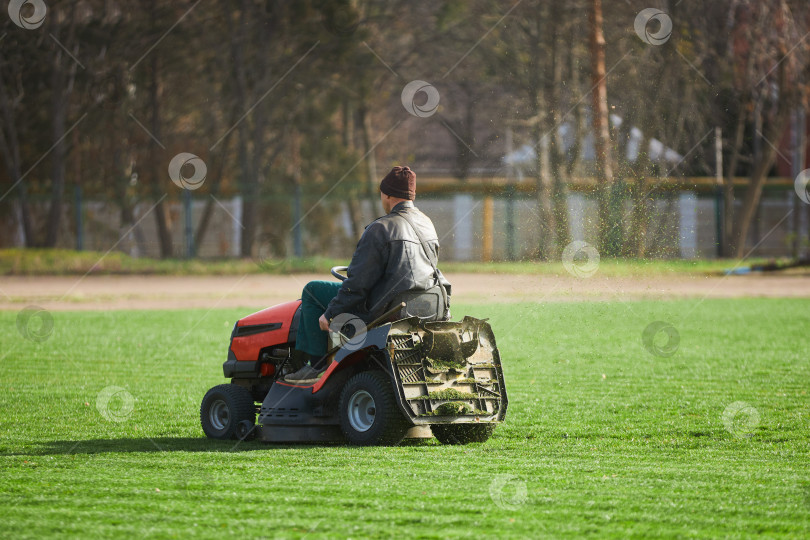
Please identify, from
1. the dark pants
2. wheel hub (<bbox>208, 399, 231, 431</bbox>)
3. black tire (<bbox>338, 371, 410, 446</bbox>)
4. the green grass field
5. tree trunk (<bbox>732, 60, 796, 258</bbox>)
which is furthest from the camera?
tree trunk (<bbox>732, 60, 796, 258</bbox>)

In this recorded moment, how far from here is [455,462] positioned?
22.2 feet

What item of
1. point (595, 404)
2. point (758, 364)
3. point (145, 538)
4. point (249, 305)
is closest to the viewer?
point (145, 538)

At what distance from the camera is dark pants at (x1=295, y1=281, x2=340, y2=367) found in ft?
24.5

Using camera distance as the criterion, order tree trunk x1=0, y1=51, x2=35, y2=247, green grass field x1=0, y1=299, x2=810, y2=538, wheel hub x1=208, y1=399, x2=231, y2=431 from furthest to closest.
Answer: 1. tree trunk x1=0, y1=51, x2=35, y2=247
2. wheel hub x1=208, y1=399, x2=231, y2=431
3. green grass field x1=0, y1=299, x2=810, y2=538

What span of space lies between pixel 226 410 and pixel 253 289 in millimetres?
18263

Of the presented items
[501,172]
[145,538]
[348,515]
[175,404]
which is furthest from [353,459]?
[501,172]

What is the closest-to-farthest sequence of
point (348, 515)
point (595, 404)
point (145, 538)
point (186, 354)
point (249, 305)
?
point (145, 538)
point (348, 515)
point (595, 404)
point (186, 354)
point (249, 305)

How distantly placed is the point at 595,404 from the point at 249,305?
13068mm

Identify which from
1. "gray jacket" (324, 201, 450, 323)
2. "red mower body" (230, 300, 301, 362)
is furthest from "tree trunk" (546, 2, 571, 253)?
"gray jacket" (324, 201, 450, 323)

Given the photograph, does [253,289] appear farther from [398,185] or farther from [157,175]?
[398,185]

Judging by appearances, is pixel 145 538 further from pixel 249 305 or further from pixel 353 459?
pixel 249 305

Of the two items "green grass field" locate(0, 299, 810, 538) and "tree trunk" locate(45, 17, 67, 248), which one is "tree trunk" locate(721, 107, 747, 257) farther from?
"green grass field" locate(0, 299, 810, 538)

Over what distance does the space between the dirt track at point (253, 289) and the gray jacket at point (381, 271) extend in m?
10.2

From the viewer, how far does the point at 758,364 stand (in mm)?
12719
